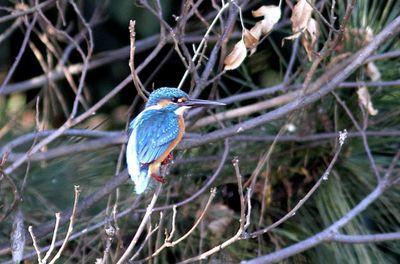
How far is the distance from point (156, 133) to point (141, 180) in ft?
0.70

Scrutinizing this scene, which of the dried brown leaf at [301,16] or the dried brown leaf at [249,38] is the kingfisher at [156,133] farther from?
the dried brown leaf at [301,16]

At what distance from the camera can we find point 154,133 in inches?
114

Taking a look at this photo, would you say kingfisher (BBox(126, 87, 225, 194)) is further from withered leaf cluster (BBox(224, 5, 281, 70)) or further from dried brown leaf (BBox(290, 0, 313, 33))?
dried brown leaf (BBox(290, 0, 313, 33))

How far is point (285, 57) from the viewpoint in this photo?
4305 mm

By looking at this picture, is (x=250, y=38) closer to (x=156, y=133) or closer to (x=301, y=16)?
(x=301, y=16)

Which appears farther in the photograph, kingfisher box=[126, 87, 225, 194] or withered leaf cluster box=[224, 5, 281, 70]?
kingfisher box=[126, 87, 225, 194]

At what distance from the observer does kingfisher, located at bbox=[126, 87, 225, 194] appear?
2.80 m

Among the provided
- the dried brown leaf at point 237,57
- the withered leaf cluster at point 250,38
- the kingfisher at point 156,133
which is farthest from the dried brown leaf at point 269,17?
the kingfisher at point 156,133

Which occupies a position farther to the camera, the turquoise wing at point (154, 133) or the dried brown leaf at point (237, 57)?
the turquoise wing at point (154, 133)

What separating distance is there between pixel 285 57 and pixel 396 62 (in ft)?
2.59

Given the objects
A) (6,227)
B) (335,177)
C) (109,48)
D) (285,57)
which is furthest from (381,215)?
(109,48)

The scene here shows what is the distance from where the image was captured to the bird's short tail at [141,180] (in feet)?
8.87

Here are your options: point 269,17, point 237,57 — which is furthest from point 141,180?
point 269,17

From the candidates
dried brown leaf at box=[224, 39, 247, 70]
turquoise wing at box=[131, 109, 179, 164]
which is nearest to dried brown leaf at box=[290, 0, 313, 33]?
dried brown leaf at box=[224, 39, 247, 70]
